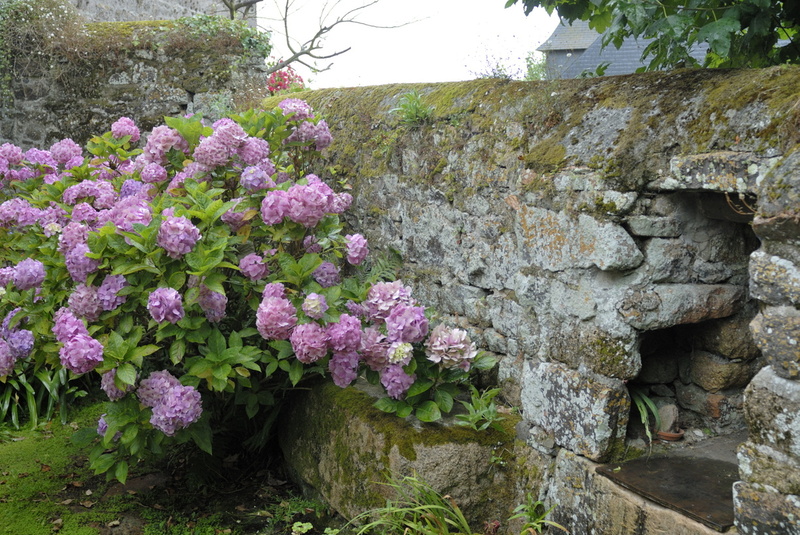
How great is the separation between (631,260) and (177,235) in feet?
5.80

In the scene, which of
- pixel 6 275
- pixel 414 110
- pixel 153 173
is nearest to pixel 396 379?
pixel 414 110

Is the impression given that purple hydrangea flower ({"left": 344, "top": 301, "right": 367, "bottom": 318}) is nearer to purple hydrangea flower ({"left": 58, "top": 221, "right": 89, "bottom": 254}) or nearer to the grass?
the grass

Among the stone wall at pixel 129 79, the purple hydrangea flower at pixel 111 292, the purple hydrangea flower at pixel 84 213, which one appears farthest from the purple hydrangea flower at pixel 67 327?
the stone wall at pixel 129 79

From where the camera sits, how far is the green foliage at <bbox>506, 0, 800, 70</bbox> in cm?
246

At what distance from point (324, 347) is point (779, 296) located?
1.73 metres

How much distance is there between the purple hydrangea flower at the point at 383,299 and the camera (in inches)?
122

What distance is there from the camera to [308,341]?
285 cm

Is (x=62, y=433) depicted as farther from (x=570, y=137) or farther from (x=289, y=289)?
(x=570, y=137)

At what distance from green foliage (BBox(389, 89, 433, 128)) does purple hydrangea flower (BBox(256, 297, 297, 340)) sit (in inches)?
54.8

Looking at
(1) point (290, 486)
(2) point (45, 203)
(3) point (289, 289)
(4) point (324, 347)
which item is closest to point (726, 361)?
(4) point (324, 347)

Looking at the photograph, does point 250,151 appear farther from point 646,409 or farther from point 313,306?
point 646,409

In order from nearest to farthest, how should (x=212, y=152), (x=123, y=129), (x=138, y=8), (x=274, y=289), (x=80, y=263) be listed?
(x=80, y=263), (x=274, y=289), (x=212, y=152), (x=123, y=129), (x=138, y=8)

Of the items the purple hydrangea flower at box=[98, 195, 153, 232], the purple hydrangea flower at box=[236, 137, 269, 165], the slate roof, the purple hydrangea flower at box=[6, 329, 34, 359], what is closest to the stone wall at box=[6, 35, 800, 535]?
the purple hydrangea flower at box=[236, 137, 269, 165]

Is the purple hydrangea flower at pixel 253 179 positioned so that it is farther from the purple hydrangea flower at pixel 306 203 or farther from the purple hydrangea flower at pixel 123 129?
the purple hydrangea flower at pixel 123 129
